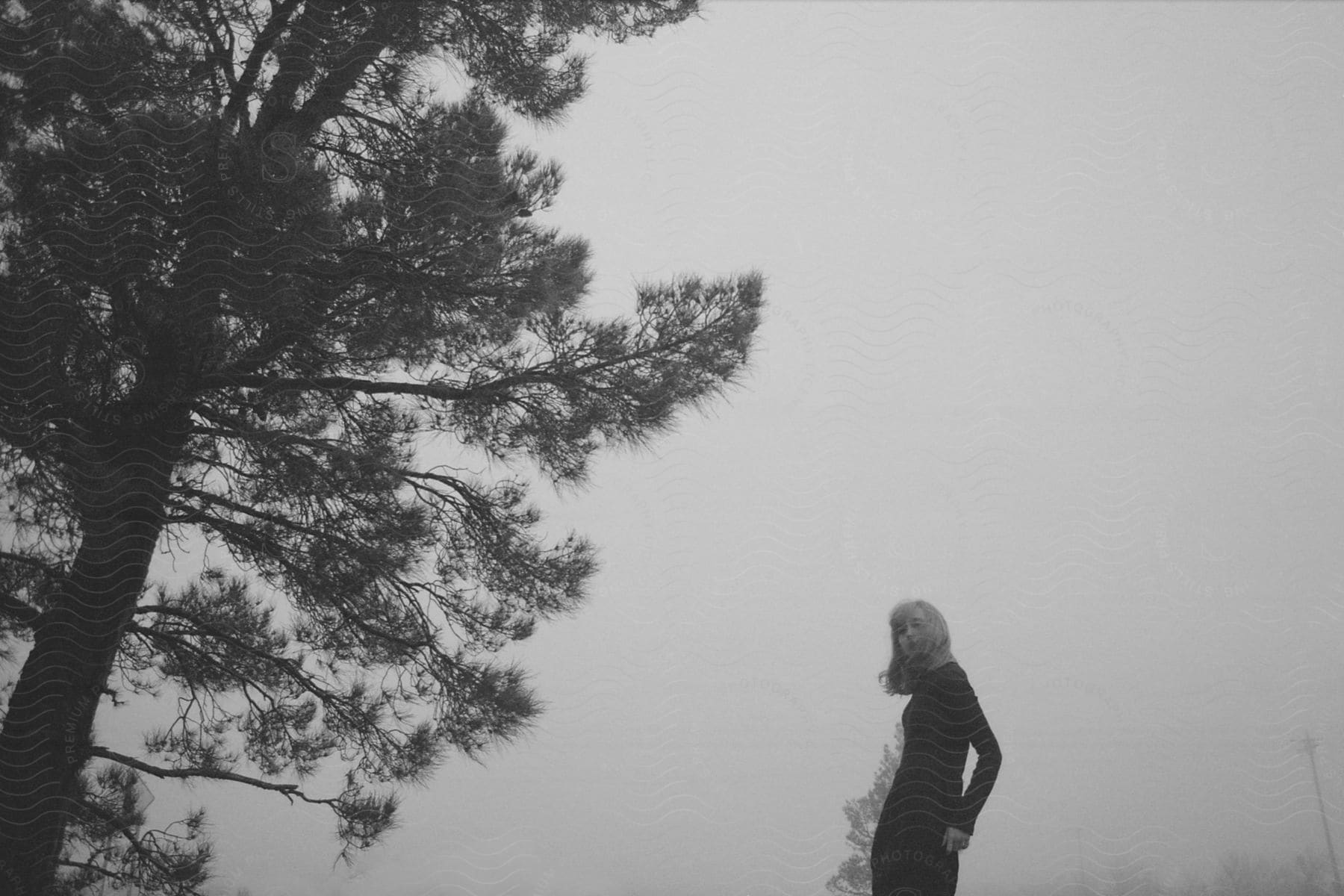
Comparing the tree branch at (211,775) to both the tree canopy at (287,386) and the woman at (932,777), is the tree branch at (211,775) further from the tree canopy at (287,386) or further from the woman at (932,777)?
the woman at (932,777)

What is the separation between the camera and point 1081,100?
4.12 metres

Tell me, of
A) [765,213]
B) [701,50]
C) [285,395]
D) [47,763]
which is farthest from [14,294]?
[765,213]

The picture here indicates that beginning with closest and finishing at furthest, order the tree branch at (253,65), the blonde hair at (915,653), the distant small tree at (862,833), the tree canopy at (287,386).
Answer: the blonde hair at (915,653), the tree canopy at (287,386), the tree branch at (253,65), the distant small tree at (862,833)

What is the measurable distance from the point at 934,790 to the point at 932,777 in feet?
0.09

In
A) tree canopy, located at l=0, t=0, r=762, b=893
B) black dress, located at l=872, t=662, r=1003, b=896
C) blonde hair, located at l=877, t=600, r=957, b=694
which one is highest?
tree canopy, located at l=0, t=0, r=762, b=893

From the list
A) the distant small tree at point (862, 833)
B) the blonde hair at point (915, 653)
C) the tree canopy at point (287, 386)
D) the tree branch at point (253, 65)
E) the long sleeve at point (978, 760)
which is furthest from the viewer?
the distant small tree at point (862, 833)

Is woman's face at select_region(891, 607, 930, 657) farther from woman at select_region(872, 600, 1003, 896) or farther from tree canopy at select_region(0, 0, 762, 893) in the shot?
tree canopy at select_region(0, 0, 762, 893)

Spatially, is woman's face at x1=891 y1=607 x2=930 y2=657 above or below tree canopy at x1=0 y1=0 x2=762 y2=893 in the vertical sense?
below

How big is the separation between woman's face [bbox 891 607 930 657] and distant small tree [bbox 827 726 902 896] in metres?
8.27

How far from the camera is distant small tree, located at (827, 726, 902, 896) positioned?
984 centimetres

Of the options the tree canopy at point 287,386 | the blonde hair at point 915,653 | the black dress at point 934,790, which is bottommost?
the black dress at point 934,790

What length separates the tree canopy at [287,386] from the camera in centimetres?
234

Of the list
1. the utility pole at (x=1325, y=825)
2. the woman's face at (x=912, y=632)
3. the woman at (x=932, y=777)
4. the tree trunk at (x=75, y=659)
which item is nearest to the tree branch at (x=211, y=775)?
the tree trunk at (x=75, y=659)

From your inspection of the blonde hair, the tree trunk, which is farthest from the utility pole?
the tree trunk
